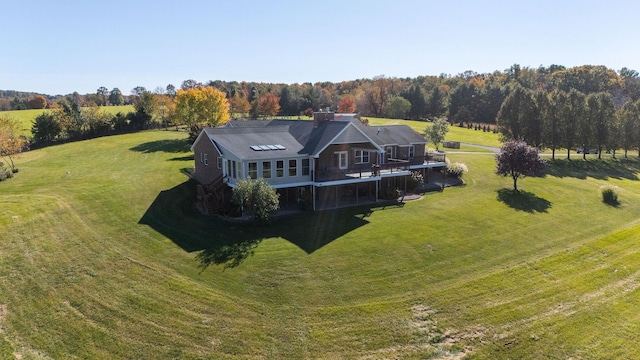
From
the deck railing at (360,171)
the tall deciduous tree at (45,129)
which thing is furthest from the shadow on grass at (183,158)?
the tall deciduous tree at (45,129)

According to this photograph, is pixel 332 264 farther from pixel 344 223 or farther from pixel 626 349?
pixel 626 349

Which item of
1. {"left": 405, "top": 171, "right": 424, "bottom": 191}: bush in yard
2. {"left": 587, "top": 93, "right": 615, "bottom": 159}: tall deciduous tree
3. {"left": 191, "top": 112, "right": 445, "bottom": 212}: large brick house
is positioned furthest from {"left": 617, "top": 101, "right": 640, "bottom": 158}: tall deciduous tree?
{"left": 191, "top": 112, "right": 445, "bottom": 212}: large brick house

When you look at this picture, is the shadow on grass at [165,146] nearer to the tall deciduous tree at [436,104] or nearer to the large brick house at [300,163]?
the large brick house at [300,163]

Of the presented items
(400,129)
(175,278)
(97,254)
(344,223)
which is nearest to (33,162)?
(97,254)

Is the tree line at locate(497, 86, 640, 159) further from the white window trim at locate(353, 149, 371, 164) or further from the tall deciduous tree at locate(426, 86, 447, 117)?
the tall deciduous tree at locate(426, 86, 447, 117)

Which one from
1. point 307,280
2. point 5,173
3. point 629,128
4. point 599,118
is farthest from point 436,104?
point 307,280

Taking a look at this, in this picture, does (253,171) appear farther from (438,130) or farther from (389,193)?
(438,130)
